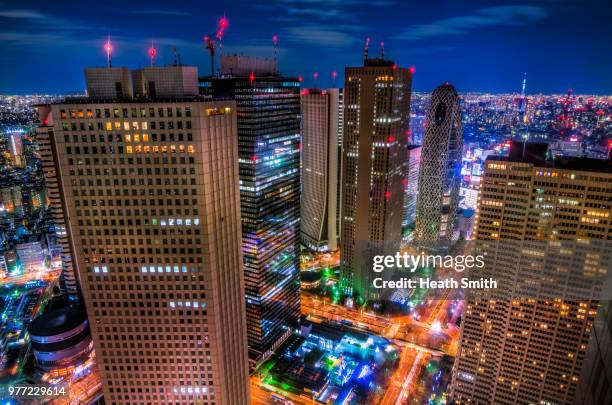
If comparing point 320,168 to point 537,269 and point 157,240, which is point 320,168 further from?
point 157,240

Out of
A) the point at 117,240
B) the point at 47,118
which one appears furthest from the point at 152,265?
the point at 47,118

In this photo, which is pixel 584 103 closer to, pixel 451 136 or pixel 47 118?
pixel 451 136

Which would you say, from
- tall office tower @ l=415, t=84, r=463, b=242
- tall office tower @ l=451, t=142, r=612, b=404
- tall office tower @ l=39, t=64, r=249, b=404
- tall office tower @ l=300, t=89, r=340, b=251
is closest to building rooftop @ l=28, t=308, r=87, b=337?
tall office tower @ l=39, t=64, r=249, b=404

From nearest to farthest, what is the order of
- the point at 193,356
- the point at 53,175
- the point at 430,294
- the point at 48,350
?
the point at 193,356
the point at 48,350
the point at 53,175
the point at 430,294

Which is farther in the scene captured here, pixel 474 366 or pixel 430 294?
pixel 430 294

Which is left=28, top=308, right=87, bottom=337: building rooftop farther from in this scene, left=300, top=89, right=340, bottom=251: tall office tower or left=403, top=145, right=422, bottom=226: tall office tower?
left=403, top=145, right=422, bottom=226: tall office tower

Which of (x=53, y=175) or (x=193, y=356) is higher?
(x=53, y=175)

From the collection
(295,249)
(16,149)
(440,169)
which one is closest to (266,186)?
(295,249)
